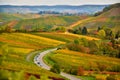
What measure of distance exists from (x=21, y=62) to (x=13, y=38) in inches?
73.9

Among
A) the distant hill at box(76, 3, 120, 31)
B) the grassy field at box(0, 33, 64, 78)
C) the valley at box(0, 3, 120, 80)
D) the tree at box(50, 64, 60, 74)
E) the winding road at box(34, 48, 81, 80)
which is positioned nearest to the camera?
the grassy field at box(0, 33, 64, 78)

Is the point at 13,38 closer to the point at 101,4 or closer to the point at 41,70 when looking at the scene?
the point at 41,70

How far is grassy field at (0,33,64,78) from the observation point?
17.9m

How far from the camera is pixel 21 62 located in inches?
727

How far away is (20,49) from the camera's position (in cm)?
1900

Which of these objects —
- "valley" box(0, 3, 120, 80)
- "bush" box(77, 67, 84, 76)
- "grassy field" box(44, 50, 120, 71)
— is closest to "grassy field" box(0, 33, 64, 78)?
"valley" box(0, 3, 120, 80)

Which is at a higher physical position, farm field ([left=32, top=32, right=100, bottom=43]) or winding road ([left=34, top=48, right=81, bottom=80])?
farm field ([left=32, top=32, right=100, bottom=43])

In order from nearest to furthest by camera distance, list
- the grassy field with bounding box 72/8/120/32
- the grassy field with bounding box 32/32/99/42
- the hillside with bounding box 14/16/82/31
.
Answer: the grassy field with bounding box 32/32/99/42 → the hillside with bounding box 14/16/82/31 → the grassy field with bounding box 72/8/120/32

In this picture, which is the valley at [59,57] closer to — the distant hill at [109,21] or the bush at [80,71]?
the bush at [80,71]

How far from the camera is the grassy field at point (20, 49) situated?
1792 centimetres

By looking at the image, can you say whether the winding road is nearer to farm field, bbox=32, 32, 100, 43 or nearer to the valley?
the valley

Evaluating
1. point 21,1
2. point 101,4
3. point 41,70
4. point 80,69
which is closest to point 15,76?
point 41,70

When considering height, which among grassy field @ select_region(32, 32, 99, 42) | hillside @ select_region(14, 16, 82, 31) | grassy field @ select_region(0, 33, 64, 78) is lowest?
hillside @ select_region(14, 16, 82, 31)

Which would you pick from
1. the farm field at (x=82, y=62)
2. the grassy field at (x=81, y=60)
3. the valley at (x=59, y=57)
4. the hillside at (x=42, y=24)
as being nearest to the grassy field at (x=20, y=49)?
the valley at (x=59, y=57)
